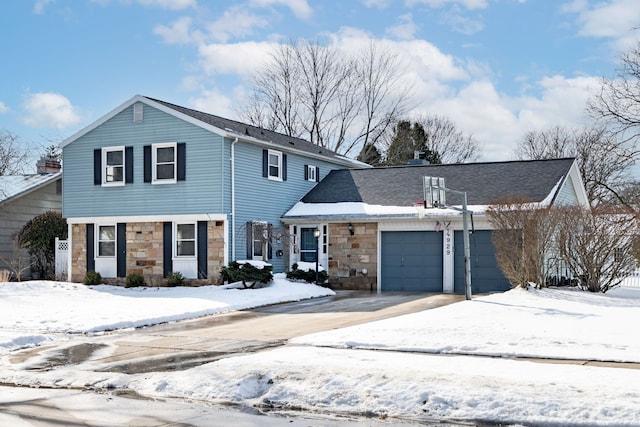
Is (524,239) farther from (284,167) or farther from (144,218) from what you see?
(144,218)

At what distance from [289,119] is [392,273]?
25140 millimetres

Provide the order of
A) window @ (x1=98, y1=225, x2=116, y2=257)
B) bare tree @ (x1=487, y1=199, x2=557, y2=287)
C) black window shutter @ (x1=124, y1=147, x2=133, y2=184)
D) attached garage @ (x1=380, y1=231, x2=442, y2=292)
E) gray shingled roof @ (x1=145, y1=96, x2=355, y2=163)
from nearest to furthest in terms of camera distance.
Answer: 1. bare tree @ (x1=487, y1=199, x2=557, y2=287)
2. attached garage @ (x1=380, y1=231, x2=442, y2=292)
3. gray shingled roof @ (x1=145, y1=96, x2=355, y2=163)
4. black window shutter @ (x1=124, y1=147, x2=133, y2=184)
5. window @ (x1=98, y1=225, x2=116, y2=257)

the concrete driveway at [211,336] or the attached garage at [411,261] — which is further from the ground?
the attached garage at [411,261]

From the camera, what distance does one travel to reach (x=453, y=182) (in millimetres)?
25938

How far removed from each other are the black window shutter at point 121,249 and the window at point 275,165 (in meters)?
5.16

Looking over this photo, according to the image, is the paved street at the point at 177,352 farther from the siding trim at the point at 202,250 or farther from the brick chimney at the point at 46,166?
the brick chimney at the point at 46,166

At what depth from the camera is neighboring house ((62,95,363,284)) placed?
2339 centimetres

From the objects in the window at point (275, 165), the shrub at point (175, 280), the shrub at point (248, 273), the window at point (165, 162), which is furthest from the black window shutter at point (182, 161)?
the shrub at point (248, 273)

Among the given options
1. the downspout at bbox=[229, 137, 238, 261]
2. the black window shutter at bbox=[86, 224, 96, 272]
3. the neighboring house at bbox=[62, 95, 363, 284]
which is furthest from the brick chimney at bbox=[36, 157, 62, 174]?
the downspout at bbox=[229, 137, 238, 261]

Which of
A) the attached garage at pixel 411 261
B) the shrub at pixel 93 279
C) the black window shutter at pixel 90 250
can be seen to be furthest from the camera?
the black window shutter at pixel 90 250

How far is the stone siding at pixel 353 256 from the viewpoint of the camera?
2453 cm

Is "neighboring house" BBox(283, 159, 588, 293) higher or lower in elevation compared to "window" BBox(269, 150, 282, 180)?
lower

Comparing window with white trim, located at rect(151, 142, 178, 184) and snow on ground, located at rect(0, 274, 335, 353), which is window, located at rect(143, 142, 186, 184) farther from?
snow on ground, located at rect(0, 274, 335, 353)

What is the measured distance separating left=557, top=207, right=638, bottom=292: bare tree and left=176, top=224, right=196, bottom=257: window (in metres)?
11.0
